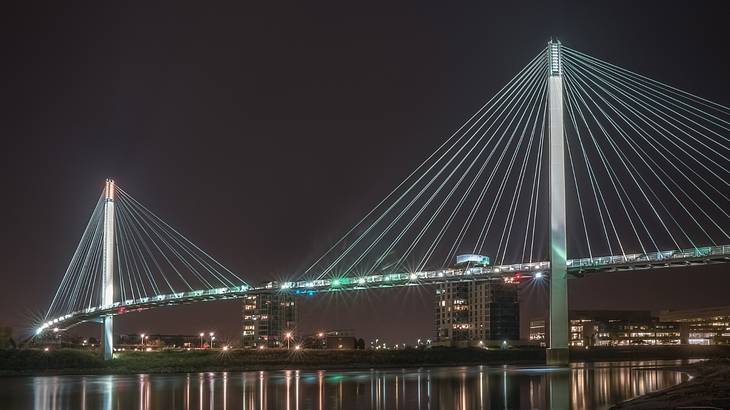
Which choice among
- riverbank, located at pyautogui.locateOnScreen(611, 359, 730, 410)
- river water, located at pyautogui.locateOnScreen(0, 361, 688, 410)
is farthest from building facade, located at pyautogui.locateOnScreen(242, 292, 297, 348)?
riverbank, located at pyautogui.locateOnScreen(611, 359, 730, 410)

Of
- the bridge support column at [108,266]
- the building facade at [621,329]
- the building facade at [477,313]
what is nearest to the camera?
the bridge support column at [108,266]

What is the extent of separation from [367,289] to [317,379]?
24.3 meters

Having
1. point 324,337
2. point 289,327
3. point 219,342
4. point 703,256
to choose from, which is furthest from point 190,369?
point 289,327

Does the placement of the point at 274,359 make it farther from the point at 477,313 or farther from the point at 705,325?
the point at 705,325

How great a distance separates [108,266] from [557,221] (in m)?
38.3

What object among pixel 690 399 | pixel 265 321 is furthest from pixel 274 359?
pixel 265 321

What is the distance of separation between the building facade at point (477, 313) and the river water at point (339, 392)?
76.2 metres

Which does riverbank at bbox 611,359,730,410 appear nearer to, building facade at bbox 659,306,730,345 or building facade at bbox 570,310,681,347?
building facade at bbox 659,306,730,345

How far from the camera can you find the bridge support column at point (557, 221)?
4862cm

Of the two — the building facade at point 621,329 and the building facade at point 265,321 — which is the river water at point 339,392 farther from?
the building facade at point 621,329

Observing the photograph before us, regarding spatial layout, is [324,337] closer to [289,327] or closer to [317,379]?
[289,327]

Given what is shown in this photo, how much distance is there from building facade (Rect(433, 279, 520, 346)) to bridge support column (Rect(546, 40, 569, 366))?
6765 centimetres

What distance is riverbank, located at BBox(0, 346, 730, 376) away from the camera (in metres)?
55.3

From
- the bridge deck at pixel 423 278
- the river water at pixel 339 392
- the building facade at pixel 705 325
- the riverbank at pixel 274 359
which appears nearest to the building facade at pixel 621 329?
the building facade at pixel 705 325
